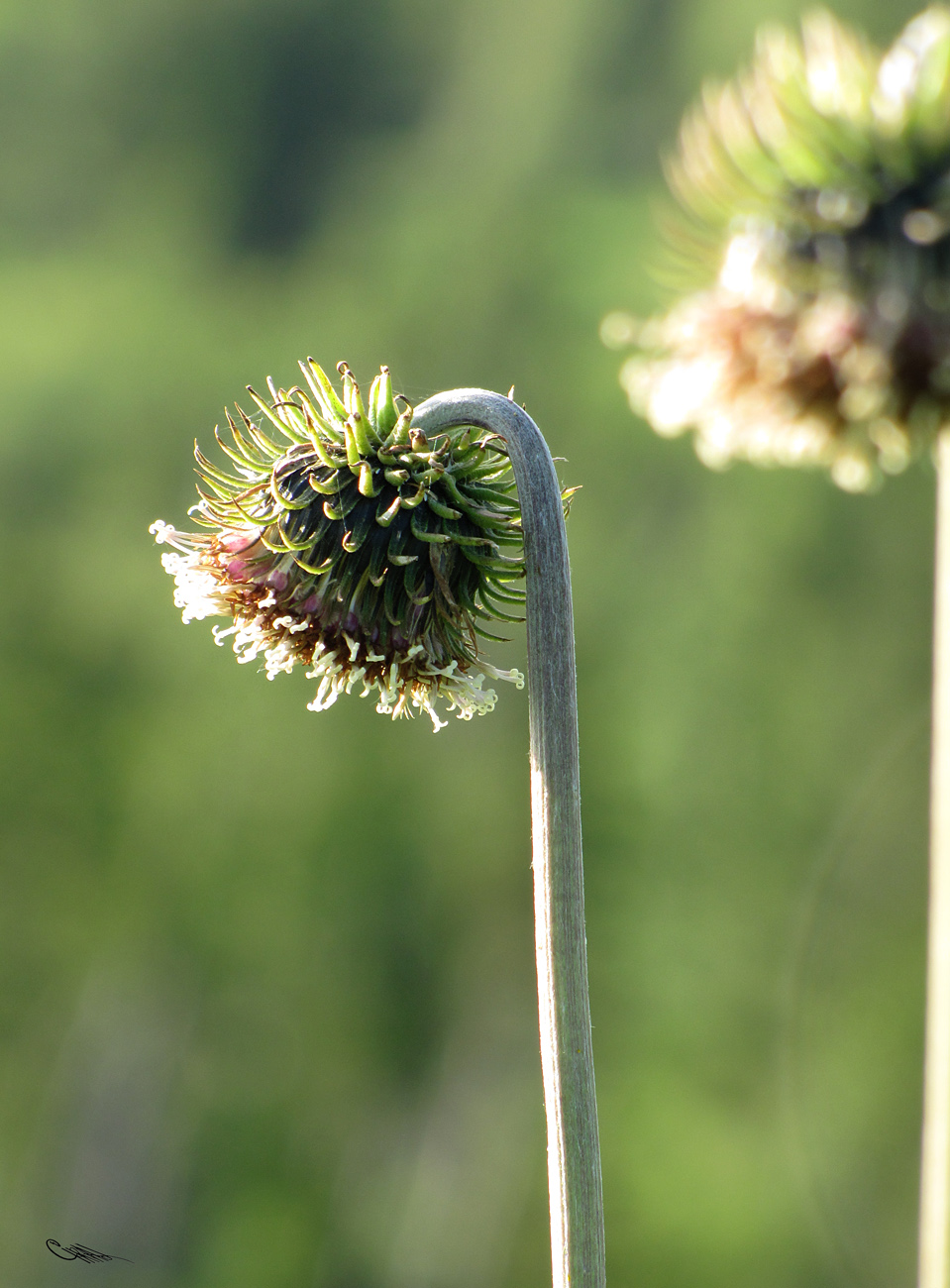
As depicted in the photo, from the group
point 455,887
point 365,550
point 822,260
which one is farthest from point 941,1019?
point 455,887

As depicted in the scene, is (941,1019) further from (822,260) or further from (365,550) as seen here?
(365,550)

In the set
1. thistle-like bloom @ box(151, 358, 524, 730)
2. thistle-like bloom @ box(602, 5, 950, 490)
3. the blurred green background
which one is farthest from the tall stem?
the blurred green background

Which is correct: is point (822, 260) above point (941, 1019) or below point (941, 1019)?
above

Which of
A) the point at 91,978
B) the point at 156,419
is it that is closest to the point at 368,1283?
the point at 91,978

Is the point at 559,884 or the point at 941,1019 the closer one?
the point at 941,1019

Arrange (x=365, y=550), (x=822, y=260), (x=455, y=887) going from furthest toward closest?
(x=455, y=887) < (x=365, y=550) < (x=822, y=260)

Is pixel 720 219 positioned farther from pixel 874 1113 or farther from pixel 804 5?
pixel 804 5
